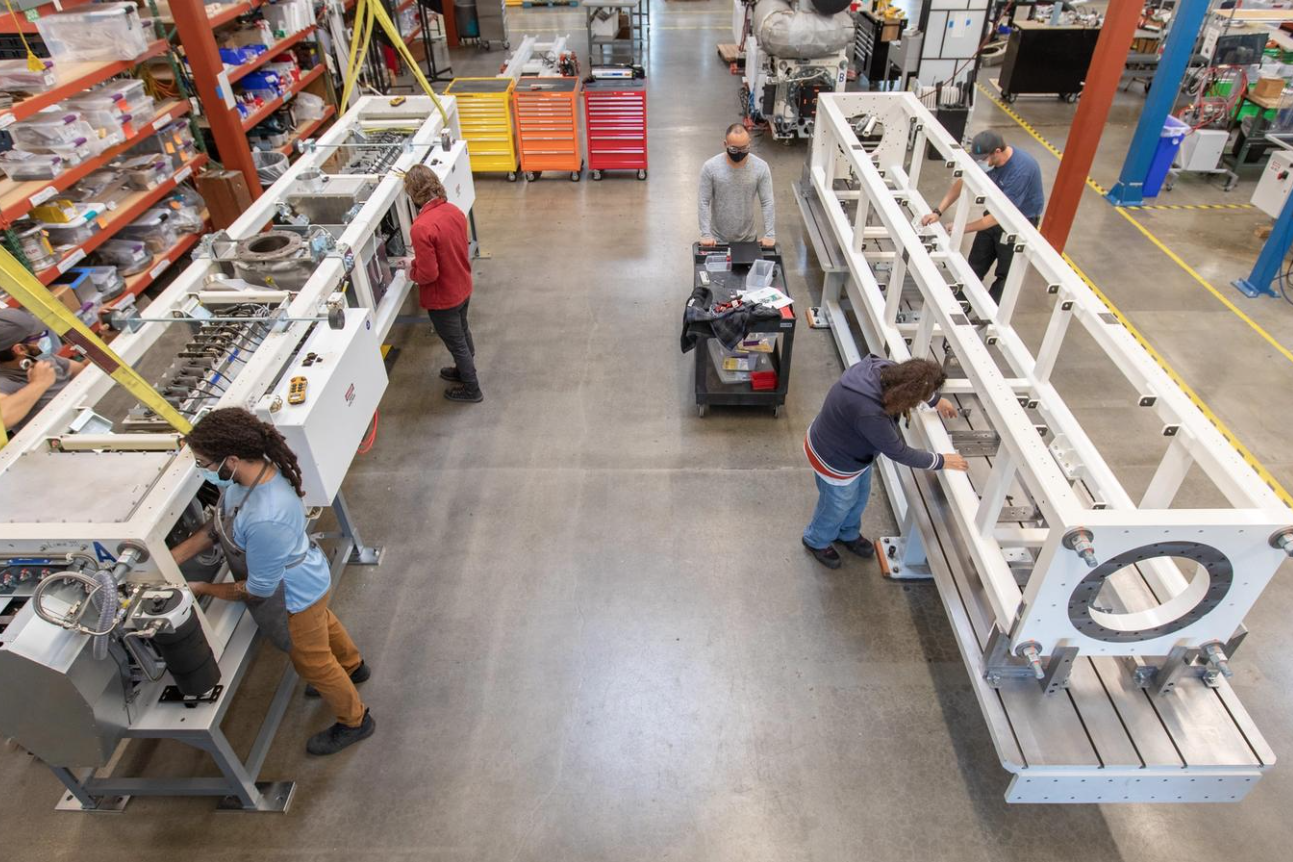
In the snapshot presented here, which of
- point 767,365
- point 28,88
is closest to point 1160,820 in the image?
point 767,365

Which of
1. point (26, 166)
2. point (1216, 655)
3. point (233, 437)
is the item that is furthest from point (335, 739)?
point (26, 166)

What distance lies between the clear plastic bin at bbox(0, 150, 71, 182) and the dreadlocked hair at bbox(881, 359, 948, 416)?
577cm

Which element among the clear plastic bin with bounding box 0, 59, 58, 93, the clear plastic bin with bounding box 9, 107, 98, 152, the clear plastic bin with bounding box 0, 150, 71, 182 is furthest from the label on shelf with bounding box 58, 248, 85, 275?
the clear plastic bin with bounding box 0, 59, 58, 93

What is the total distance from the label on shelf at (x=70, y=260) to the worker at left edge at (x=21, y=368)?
63.3 inches

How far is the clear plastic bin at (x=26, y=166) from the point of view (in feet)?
17.4

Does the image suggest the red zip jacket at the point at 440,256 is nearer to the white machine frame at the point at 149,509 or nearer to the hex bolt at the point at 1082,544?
the white machine frame at the point at 149,509

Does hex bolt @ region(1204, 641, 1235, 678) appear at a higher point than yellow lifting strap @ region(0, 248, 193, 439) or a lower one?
lower

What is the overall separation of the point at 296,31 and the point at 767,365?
713 centimetres

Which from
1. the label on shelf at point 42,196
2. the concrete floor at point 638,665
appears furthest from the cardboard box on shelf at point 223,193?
the concrete floor at point 638,665

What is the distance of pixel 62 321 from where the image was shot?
249 cm

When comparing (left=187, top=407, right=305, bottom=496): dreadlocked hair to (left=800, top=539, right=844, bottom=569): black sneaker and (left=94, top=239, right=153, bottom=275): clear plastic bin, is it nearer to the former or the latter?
(left=800, top=539, right=844, bottom=569): black sneaker

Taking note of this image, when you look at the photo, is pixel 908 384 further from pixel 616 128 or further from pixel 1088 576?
Answer: pixel 616 128

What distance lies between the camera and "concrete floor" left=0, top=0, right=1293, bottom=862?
3166mm

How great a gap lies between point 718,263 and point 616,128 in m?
3.92
